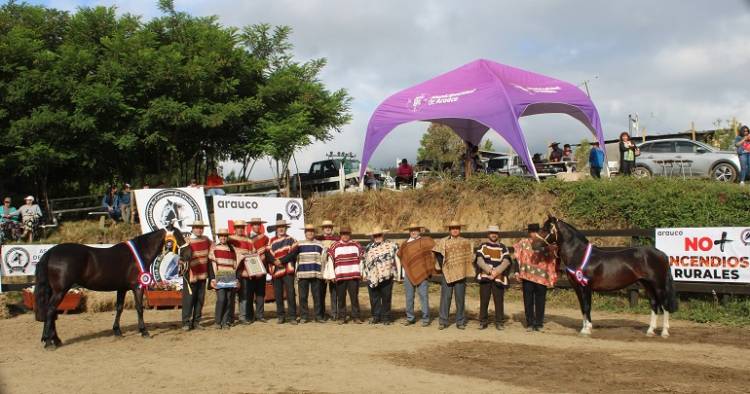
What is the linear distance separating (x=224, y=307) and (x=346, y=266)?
2323 mm

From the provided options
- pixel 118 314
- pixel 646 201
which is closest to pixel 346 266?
pixel 118 314

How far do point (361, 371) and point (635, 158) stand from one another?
14.9 m

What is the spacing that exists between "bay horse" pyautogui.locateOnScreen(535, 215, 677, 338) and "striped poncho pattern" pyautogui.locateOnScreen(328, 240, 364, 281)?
11.4 ft

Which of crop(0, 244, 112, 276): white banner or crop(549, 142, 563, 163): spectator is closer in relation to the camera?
crop(0, 244, 112, 276): white banner

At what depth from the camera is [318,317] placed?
12.8 meters

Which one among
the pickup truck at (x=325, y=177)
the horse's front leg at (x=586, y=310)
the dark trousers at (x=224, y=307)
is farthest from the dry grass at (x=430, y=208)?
the dark trousers at (x=224, y=307)

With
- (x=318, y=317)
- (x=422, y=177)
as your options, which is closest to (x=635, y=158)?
(x=422, y=177)

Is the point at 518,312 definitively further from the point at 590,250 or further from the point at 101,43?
the point at 101,43

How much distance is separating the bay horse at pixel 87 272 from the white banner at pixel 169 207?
468 cm

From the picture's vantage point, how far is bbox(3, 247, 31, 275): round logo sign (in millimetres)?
14891

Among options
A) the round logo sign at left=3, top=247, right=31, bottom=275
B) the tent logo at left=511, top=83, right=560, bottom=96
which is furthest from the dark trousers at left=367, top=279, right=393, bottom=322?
the tent logo at left=511, top=83, right=560, bottom=96

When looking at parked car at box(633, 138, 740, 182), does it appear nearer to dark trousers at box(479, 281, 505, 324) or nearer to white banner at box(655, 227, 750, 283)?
white banner at box(655, 227, 750, 283)

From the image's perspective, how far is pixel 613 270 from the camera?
434 inches

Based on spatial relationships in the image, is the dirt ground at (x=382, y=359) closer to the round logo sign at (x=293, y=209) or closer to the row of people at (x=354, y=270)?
the row of people at (x=354, y=270)
